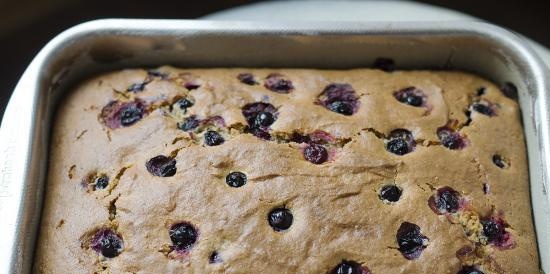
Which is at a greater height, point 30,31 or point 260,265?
point 260,265

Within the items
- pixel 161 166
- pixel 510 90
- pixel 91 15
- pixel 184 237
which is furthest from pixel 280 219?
pixel 91 15

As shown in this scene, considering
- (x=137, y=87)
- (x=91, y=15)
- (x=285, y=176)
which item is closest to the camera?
(x=285, y=176)

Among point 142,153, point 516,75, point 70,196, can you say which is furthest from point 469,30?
point 70,196

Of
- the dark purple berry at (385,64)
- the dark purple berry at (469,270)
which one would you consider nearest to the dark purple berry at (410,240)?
the dark purple berry at (469,270)

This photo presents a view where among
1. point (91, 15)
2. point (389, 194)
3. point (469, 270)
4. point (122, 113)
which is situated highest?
point (122, 113)

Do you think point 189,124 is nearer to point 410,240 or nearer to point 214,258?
point 214,258

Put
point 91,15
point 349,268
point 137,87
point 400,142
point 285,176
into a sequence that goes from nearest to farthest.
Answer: point 349,268
point 285,176
point 400,142
point 137,87
point 91,15

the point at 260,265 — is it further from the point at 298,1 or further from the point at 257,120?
the point at 298,1

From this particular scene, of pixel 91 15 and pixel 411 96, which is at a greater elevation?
pixel 411 96
